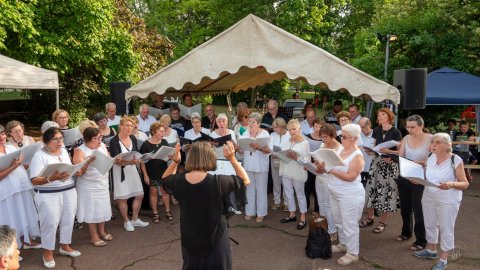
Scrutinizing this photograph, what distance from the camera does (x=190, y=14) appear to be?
24734 mm

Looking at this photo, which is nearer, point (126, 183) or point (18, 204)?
point (18, 204)

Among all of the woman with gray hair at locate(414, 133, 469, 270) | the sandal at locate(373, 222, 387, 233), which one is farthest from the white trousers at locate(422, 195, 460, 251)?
the sandal at locate(373, 222, 387, 233)

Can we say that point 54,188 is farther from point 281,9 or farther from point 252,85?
point 281,9

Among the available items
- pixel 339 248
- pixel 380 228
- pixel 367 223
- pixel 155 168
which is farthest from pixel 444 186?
pixel 155 168

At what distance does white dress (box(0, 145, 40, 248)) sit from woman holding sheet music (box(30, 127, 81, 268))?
49 centimetres

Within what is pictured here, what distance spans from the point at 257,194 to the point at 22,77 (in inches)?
185

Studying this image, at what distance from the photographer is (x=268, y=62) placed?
686cm

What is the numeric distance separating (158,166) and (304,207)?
2.33m

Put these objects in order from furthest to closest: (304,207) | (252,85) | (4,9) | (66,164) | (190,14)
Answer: (190,14)
(252,85)
(4,9)
(304,207)
(66,164)

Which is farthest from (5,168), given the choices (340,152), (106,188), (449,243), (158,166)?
(449,243)

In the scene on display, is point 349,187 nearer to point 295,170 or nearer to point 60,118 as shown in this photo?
point 295,170

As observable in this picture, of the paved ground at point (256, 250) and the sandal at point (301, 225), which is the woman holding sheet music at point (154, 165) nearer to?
the paved ground at point (256, 250)

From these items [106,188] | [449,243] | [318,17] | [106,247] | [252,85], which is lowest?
[106,247]

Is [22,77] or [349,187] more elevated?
[22,77]
